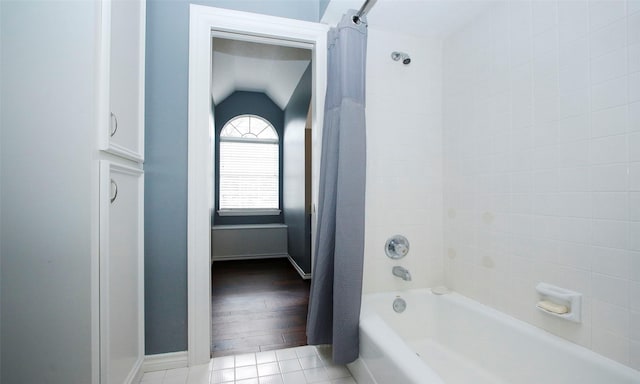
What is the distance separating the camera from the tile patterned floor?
1.56m

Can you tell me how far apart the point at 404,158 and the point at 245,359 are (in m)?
1.60

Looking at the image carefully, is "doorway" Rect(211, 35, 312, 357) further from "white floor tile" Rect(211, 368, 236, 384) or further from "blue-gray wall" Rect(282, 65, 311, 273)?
"white floor tile" Rect(211, 368, 236, 384)

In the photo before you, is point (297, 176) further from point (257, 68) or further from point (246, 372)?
point (246, 372)

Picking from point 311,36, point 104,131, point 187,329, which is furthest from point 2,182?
point 311,36

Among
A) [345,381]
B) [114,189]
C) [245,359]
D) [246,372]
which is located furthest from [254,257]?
[114,189]

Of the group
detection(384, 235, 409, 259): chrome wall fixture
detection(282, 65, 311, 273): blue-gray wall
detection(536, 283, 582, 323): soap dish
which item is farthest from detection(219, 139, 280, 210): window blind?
detection(536, 283, 582, 323): soap dish

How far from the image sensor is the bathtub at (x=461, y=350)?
3.62 ft

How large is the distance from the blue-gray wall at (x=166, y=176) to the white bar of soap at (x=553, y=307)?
70.1 inches

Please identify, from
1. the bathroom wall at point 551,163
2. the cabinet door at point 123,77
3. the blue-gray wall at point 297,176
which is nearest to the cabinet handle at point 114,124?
the cabinet door at point 123,77

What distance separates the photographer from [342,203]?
154 centimetres

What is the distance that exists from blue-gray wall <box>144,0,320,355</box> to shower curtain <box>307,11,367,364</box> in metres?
0.78

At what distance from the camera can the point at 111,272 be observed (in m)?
1.21

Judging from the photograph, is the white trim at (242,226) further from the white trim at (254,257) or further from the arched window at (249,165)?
the white trim at (254,257)

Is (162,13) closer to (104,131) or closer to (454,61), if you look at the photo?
(104,131)
